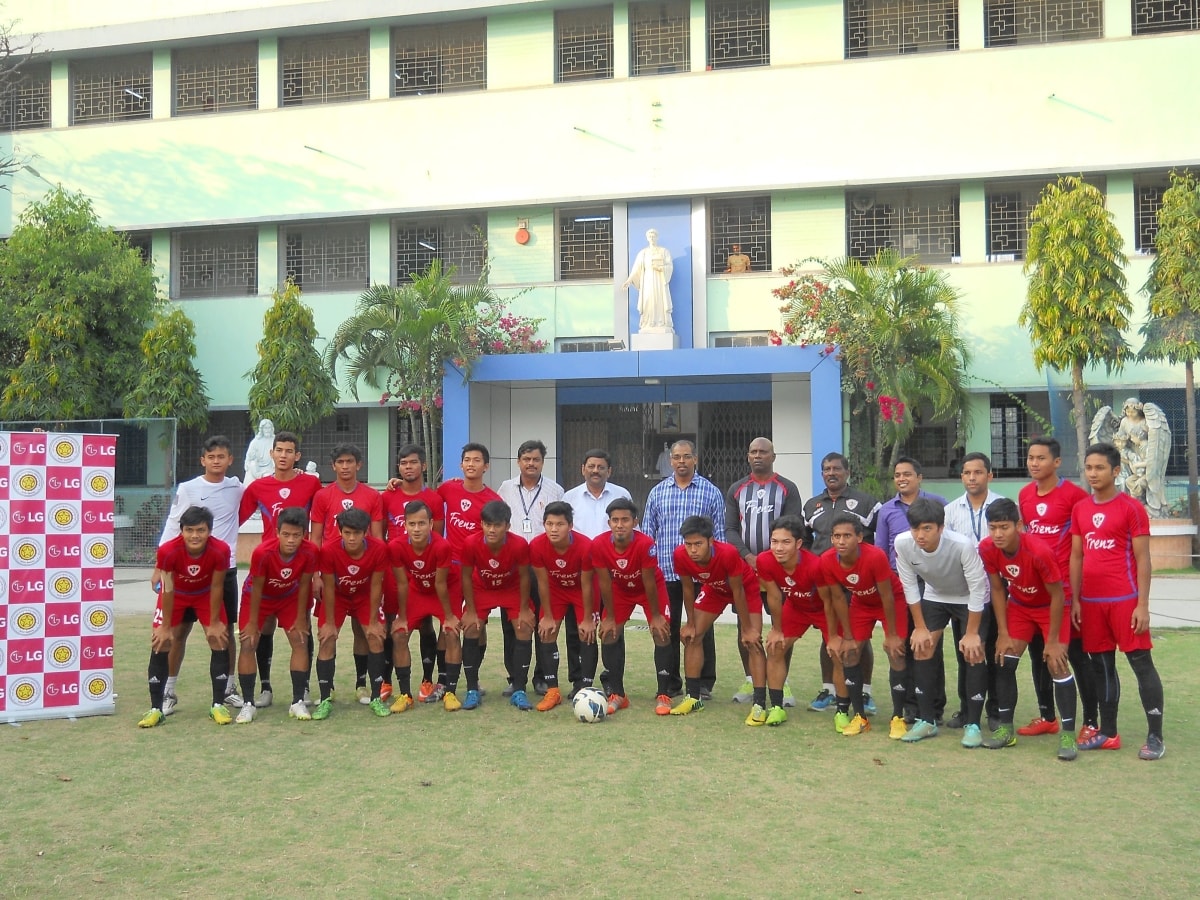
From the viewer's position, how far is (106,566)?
817 cm

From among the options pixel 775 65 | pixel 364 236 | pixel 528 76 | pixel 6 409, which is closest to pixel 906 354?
pixel 775 65

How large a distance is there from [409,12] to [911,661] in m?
18.1

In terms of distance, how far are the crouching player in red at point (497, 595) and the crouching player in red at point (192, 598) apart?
161 cm

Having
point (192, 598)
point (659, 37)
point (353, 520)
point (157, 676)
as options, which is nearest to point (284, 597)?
point (192, 598)

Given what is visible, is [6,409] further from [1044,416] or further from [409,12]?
[1044,416]

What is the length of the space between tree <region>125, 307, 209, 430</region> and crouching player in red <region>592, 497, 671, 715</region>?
15757mm

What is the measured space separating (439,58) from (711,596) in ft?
56.2

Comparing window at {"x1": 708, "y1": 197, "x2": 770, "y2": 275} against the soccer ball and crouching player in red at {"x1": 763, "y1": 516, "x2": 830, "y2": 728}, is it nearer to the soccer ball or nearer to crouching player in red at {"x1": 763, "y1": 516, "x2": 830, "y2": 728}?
crouching player in red at {"x1": 763, "y1": 516, "x2": 830, "y2": 728}

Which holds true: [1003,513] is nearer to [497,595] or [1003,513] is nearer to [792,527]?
[792,527]

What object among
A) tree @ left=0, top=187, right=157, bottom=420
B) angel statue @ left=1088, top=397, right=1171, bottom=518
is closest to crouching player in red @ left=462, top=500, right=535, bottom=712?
angel statue @ left=1088, top=397, right=1171, bottom=518

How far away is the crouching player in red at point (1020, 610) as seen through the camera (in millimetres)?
6609

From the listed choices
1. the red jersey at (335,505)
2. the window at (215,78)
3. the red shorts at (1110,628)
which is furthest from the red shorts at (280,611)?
the window at (215,78)

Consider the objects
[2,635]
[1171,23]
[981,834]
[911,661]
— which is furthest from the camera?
[1171,23]

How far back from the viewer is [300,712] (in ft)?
25.6
